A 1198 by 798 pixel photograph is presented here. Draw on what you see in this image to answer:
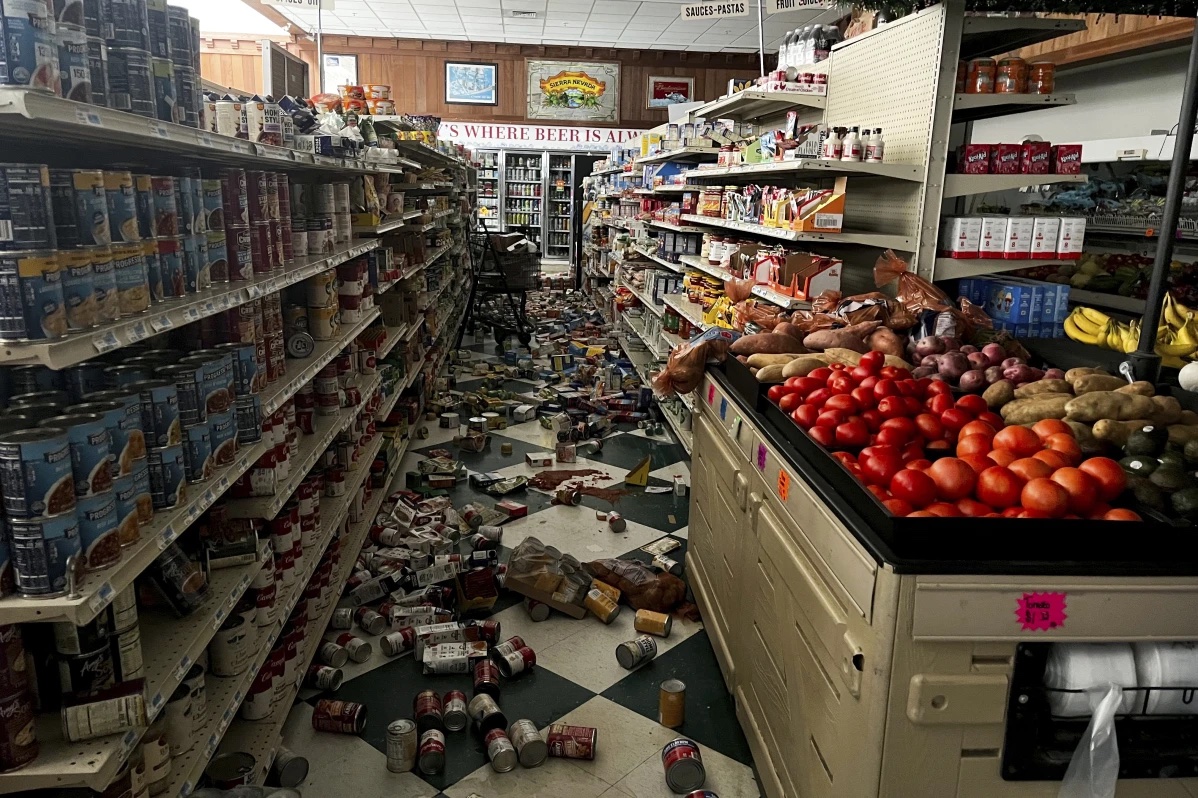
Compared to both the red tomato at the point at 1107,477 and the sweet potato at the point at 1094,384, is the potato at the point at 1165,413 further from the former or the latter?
the red tomato at the point at 1107,477

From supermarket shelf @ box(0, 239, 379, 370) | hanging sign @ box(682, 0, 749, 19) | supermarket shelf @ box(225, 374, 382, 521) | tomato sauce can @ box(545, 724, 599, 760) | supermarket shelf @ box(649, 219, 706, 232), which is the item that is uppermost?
hanging sign @ box(682, 0, 749, 19)

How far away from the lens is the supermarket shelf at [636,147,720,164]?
6555mm

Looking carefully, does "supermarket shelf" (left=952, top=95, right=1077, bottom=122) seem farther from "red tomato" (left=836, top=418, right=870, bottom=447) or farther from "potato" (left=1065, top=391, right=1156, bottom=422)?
"red tomato" (left=836, top=418, right=870, bottom=447)

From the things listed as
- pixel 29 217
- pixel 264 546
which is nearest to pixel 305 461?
pixel 264 546

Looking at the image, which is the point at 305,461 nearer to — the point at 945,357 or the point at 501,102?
the point at 945,357

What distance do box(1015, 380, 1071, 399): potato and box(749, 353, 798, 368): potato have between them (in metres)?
0.86

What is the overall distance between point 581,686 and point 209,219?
2017 mm

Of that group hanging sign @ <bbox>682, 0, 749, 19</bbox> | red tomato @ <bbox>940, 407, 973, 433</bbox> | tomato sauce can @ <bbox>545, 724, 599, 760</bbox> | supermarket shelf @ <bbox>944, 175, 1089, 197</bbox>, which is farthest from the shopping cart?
red tomato @ <bbox>940, 407, 973, 433</bbox>

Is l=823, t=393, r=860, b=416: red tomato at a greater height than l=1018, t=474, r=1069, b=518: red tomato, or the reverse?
l=823, t=393, r=860, b=416: red tomato

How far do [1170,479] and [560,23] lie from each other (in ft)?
44.8

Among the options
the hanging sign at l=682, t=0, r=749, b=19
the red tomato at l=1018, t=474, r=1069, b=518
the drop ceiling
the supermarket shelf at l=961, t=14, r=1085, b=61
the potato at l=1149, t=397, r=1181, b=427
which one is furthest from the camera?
the drop ceiling

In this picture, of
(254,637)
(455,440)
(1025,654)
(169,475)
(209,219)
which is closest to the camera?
(1025,654)

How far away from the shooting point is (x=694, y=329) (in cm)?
620

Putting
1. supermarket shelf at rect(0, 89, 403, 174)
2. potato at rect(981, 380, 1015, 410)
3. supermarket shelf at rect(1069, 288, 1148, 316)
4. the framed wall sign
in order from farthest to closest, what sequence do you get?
the framed wall sign
supermarket shelf at rect(1069, 288, 1148, 316)
potato at rect(981, 380, 1015, 410)
supermarket shelf at rect(0, 89, 403, 174)
